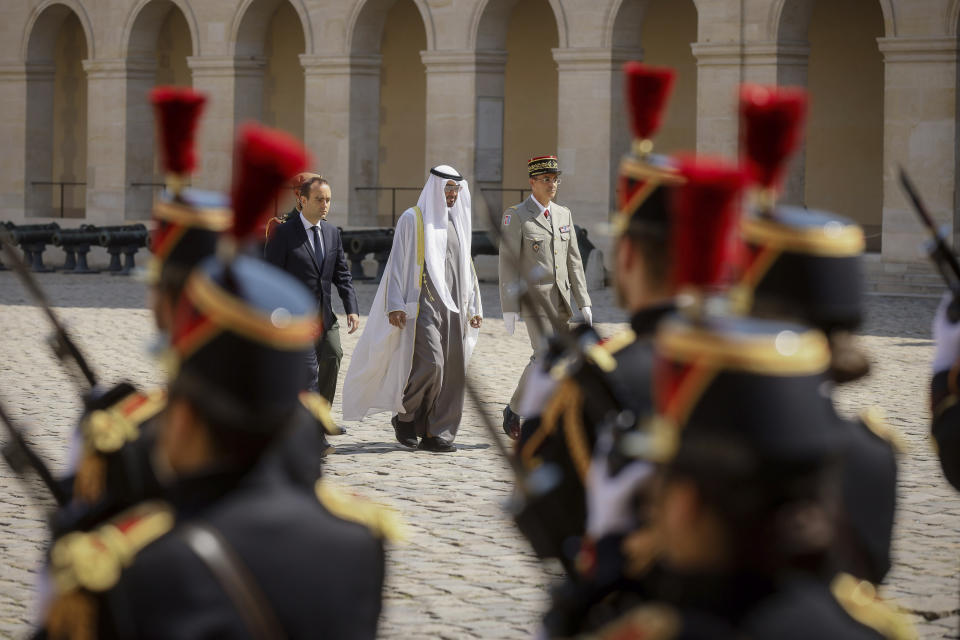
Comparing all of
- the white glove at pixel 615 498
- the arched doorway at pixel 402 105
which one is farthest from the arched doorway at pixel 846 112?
the white glove at pixel 615 498

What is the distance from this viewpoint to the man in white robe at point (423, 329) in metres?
8.86

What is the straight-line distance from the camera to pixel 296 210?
843cm

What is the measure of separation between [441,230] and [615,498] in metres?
6.33

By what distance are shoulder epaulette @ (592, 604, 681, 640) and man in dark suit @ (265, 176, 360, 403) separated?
243 inches

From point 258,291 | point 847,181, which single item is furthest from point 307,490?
point 847,181

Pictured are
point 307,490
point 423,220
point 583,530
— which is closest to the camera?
point 307,490

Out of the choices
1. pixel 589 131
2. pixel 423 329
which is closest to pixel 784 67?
pixel 589 131

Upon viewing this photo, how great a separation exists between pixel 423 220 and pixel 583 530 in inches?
234

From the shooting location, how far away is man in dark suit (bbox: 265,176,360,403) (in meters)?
8.38

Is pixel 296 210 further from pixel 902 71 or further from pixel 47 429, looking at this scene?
pixel 902 71

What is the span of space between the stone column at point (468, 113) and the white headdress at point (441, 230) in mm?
14575

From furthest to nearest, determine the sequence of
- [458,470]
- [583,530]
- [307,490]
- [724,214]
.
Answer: [458,470], [583,530], [307,490], [724,214]

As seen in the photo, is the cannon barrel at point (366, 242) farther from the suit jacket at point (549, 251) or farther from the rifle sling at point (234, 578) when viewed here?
the rifle sling at point (234, 578)

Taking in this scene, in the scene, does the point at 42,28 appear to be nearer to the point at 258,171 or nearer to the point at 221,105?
the point at 221,105
